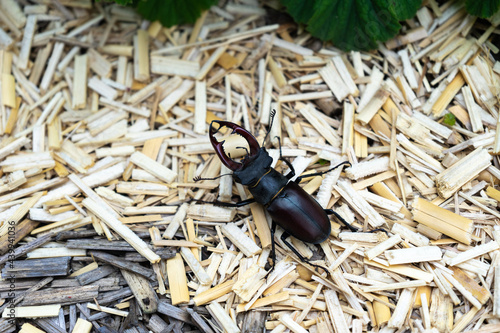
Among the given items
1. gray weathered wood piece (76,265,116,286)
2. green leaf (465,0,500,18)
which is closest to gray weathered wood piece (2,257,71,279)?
gray weathered wood piece (76,265,116,286)

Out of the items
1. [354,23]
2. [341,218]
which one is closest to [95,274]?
[341,218]

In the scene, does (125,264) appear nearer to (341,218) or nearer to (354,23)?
(341,218)

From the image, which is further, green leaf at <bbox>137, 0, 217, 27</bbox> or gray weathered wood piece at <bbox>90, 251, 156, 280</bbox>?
green leaf at <bbox>137, 0, 217, 27</bbox>

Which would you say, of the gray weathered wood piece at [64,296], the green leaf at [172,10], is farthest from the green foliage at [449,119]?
the gray weathered wood piece at [64,296]

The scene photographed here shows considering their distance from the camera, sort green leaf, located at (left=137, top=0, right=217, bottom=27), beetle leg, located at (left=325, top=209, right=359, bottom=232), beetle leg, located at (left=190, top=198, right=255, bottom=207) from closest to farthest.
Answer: beetle leg, located at (left=325, top=209, right=359, bottom=232), beetle leg, located at (left=190, top=198, right=255, bottom=207), green leaf, located at (left=137, top=0, right=217, bottom=27)

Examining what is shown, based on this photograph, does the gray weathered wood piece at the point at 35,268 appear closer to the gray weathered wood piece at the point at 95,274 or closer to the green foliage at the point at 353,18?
the gray weathered wood piece at the point at 95,274

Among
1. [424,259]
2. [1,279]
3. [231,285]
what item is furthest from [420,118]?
[1,279]

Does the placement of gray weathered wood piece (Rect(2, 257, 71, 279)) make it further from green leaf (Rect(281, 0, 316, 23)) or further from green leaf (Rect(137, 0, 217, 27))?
green leaf (Rect(281, 0, 316, 23))
